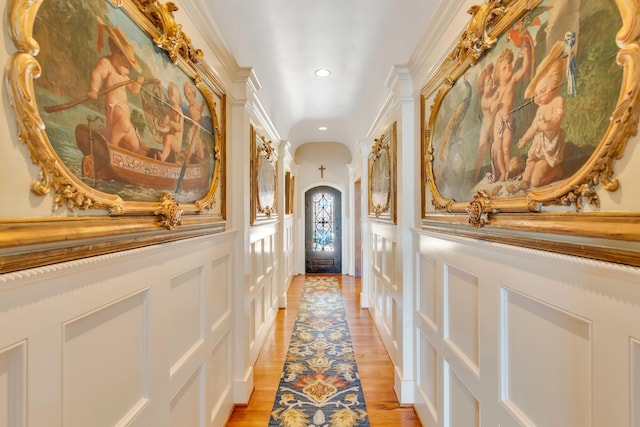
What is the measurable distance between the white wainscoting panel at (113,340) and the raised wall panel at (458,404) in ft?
4.27

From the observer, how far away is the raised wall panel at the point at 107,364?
81cm

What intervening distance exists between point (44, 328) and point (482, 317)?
1.41 metres

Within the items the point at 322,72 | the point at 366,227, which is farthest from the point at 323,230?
the point at 322,72

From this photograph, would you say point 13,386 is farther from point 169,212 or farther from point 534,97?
point 534,97

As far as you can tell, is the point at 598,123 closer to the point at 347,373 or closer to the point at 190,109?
the point at 190,109

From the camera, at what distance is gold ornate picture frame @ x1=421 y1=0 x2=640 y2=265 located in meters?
0.66

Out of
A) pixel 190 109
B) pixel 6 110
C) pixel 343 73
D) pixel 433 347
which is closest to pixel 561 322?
pixel 433 347

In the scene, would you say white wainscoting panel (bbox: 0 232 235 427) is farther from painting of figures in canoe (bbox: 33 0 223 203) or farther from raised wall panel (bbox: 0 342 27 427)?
painting of figures in canoe (bbox: 33 0 223 203)

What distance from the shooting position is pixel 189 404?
1.49m

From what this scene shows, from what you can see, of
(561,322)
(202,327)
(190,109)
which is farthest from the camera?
(202,327)

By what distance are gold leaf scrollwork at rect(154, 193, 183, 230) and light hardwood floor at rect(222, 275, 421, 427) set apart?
5.21 ft

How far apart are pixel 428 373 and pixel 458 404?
1.49 ft

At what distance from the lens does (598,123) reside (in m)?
0.70

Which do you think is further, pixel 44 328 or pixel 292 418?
pixel 292 418
